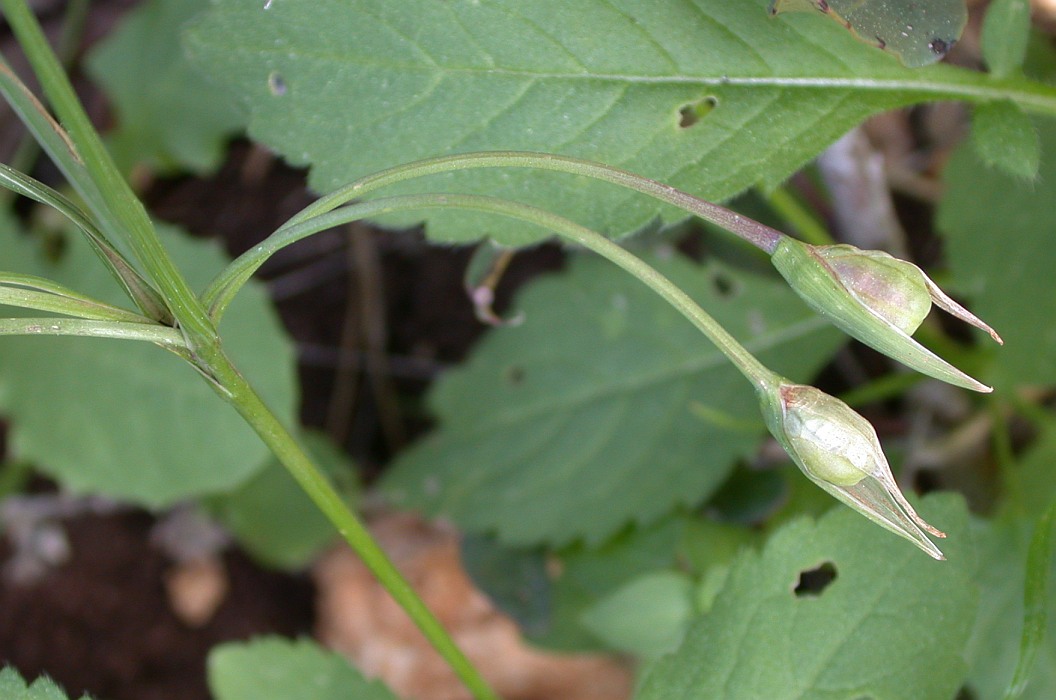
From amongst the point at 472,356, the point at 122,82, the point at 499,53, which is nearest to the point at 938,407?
the point at 472,356

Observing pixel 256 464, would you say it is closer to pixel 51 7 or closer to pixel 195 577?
pixel 195 577

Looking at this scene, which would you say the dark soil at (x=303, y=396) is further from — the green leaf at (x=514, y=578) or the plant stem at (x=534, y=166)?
the plant stem at (x=534, y=166)

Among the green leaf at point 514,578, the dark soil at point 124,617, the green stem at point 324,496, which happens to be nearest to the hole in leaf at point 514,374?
the green leaf at point 514,578

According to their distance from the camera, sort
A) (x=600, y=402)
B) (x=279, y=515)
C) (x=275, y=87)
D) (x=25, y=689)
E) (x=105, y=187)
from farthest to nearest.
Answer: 1. (x=279, y=515)
2. (x=600, y=402)
3. (x=275, y=87)
4. (x=25, y=689)
5. (x=105, y=187)

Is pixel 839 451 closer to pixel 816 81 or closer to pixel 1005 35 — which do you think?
pixel 816 81

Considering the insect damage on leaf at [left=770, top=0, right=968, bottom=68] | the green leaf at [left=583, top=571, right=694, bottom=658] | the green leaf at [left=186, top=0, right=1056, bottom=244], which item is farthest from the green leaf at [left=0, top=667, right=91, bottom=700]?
the insect damage on leaf at [left=770, top=0, right=968, bottom=68]

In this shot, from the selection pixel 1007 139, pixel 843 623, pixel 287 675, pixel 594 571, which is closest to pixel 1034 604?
pixel 843 623

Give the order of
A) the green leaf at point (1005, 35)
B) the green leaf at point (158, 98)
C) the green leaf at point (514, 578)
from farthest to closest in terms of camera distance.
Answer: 1. the green leaf at point (158, 98)
2. the green leaf at point (514, 578)
3. the green leaf at point (1005, 35)
